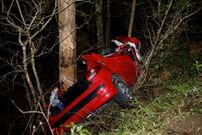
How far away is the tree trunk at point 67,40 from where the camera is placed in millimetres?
8797

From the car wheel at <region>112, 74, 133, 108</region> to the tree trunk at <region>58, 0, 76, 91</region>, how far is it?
1.53m

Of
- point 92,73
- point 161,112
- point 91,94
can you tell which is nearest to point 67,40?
point 92,73

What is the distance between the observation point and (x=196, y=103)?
6574mm

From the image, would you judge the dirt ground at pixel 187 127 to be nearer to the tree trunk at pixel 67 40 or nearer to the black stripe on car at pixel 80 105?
the black stripe on car at pixel 80 105

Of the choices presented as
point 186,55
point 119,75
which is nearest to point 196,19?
point 186,55

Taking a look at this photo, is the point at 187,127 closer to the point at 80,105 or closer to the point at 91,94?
the point at 91,94

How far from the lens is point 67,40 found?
9.00m

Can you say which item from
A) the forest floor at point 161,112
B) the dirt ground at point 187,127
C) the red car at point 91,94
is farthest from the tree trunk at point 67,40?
the dirt ground at point 187,127

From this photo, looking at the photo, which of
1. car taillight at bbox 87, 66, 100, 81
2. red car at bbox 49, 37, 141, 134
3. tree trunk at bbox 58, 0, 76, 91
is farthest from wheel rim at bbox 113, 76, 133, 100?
tree trunk at bbox 58, 0, 76, 91

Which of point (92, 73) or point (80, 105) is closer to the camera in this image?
point (80, 105)

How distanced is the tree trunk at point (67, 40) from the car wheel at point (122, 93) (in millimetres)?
1531

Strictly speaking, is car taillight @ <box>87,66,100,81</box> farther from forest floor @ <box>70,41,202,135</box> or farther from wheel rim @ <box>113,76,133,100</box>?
forest floor @ <box>70,41,202,135</box>

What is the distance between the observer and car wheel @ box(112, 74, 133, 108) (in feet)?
24.4

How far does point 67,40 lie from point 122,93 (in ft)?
7.05
